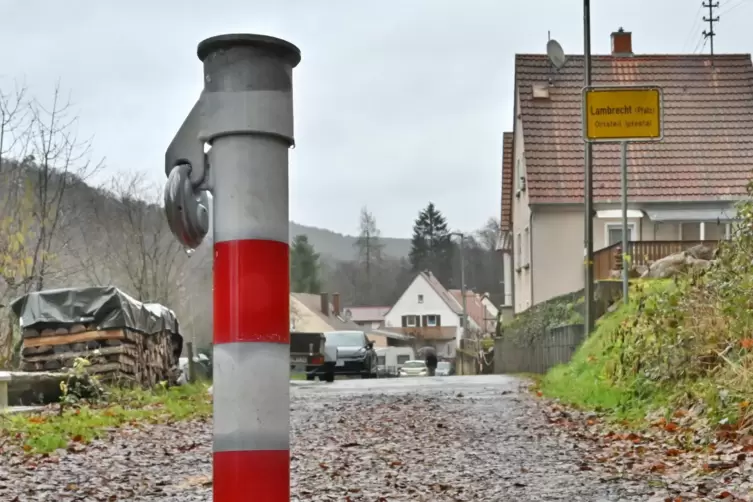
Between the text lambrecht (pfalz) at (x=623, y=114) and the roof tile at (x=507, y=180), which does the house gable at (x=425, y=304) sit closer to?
the roof tile at (x=507, y=180)

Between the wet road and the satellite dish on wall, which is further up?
the satellite dish on wall

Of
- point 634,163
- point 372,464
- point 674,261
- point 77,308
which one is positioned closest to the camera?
point 372,464

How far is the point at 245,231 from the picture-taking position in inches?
66.2

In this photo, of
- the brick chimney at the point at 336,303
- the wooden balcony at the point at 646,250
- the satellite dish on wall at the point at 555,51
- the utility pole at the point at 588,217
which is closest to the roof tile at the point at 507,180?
the wooden balcony at the point at 646,250

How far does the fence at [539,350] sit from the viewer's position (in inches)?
798

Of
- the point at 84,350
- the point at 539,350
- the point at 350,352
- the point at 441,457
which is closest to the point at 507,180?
the point at 350,352

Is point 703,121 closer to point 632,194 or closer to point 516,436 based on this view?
point 632,194

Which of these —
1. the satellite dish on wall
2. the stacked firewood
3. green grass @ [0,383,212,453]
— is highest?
the satellite dish on wall

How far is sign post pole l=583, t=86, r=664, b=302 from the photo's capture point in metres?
13.7

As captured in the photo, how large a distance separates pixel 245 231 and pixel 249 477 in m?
0.40

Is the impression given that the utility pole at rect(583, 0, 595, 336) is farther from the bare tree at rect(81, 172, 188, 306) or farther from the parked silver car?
the parked silver car

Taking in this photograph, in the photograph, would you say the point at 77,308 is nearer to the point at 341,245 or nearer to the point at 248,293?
the point at 248,293

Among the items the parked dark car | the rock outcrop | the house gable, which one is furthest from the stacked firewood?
the house gable

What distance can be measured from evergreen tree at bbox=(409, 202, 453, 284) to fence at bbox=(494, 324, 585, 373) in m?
82.1
